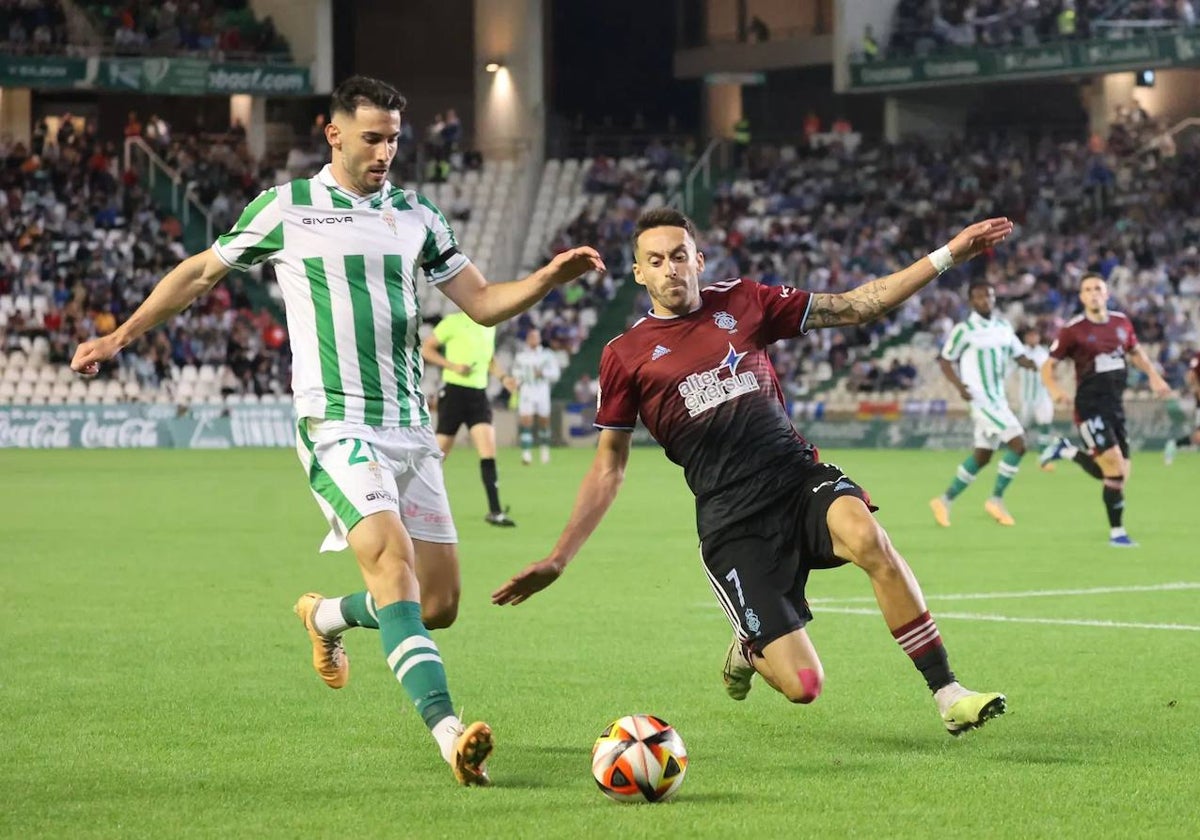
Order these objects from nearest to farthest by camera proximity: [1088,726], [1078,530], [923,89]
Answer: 1. [1088,726]
2. [1078,530]
3. [923,89]

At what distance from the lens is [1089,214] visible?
143 ft

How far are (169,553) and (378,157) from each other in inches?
382

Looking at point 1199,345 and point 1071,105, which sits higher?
point 1071,105

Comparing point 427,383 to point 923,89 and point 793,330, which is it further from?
point 793,330

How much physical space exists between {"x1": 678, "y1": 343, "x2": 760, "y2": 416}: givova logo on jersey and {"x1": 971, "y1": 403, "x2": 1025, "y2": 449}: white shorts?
1245 cm

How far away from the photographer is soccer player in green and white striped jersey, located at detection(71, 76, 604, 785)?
711 cm

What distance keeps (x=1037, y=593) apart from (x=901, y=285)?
6.41 metres

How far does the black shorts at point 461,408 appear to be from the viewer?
19.2 m

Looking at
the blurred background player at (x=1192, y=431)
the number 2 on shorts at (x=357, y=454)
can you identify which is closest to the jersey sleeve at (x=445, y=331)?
the number 2 on shorts at (x=357, y=454)

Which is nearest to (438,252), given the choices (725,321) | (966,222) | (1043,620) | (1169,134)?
(725,321)

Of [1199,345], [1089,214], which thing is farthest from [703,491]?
[1089,214]

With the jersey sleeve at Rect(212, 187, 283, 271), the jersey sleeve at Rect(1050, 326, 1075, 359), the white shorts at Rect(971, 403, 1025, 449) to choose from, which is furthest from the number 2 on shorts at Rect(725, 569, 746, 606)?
the white shorts at Rect(971, 403, 1025, 449)

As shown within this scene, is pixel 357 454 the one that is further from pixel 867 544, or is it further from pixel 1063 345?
pixel 1063 345

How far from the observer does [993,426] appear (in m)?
19.7
